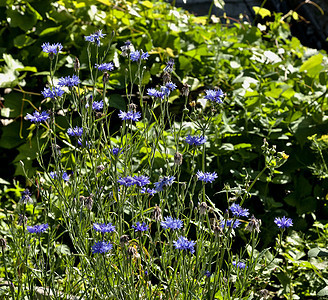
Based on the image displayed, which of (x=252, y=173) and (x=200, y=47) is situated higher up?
(x=200, y=47)

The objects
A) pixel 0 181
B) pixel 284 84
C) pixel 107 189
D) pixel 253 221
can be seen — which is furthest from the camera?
pixel 284 84

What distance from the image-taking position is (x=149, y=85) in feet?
10.4

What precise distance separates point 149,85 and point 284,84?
2.76ft

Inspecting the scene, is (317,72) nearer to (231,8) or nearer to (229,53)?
(229,53)

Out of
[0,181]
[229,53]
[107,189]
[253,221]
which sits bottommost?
[0,181]

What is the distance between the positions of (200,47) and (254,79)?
43 centimetres

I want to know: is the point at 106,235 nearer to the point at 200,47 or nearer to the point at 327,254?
the point at 327,254

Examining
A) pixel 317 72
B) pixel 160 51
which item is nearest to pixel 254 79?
pixel 317 72

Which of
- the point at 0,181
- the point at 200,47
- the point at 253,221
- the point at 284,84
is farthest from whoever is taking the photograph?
the point at 200,47

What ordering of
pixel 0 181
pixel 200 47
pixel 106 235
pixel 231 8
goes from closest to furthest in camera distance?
pixel 106 235, pixel 0 181, pixel 200 47, pixel 231 8

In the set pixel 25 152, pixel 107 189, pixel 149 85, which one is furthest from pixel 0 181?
pixel 149 85

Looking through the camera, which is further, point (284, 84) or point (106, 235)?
point (284, 84)

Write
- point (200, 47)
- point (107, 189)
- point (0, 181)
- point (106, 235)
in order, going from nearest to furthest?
point (106, 235) < point (107, 189) < point (0, 181) < point (200, 47)

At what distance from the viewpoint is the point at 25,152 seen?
2818mm
